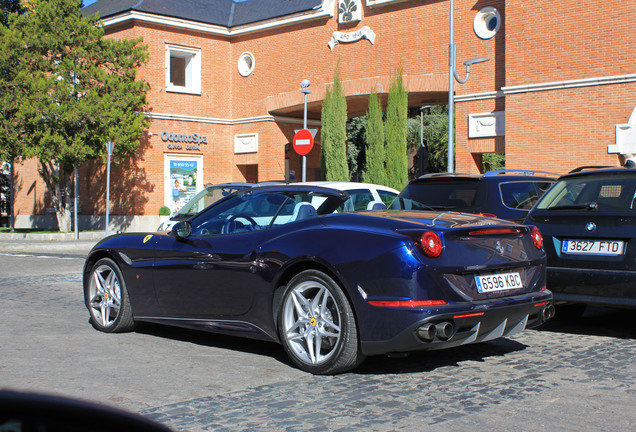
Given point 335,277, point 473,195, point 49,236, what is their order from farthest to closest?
1. point 49,236
2. point 473,195
3. point 335,277

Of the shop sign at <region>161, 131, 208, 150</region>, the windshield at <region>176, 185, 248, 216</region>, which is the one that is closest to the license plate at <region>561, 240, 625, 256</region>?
the windshield at <region>176, 185, 248, 216</region>

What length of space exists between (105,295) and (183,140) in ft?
77.1

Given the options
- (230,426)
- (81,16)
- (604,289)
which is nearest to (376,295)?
(230,426)

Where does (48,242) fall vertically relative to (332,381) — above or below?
below

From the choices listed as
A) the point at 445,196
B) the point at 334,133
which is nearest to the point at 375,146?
the point at 334,133

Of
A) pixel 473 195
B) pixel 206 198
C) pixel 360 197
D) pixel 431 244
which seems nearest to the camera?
pixel 431 244

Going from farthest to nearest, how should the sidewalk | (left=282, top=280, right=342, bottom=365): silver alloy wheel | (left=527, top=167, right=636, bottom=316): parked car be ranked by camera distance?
1. the sidewalk
2. (left=527, top=167, right=636, bottom=316): parked car
3. (left=282, top=280, right=342, bottom=365): silver alloy wheel

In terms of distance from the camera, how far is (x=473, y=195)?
9.02 meters

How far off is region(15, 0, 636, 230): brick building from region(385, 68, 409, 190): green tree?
538 millimetres

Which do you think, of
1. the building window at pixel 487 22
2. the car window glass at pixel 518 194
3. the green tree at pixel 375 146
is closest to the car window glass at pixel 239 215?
the car window glass at pixel 518 194

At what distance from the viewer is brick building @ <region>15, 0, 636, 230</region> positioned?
20844 millimetres

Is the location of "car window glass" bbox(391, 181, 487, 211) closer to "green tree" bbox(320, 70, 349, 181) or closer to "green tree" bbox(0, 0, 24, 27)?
"green tree" bbox(320, 70, 349, 181)

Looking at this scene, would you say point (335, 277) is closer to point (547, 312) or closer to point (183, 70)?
point (547, 312)

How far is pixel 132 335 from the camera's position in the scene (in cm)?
713
